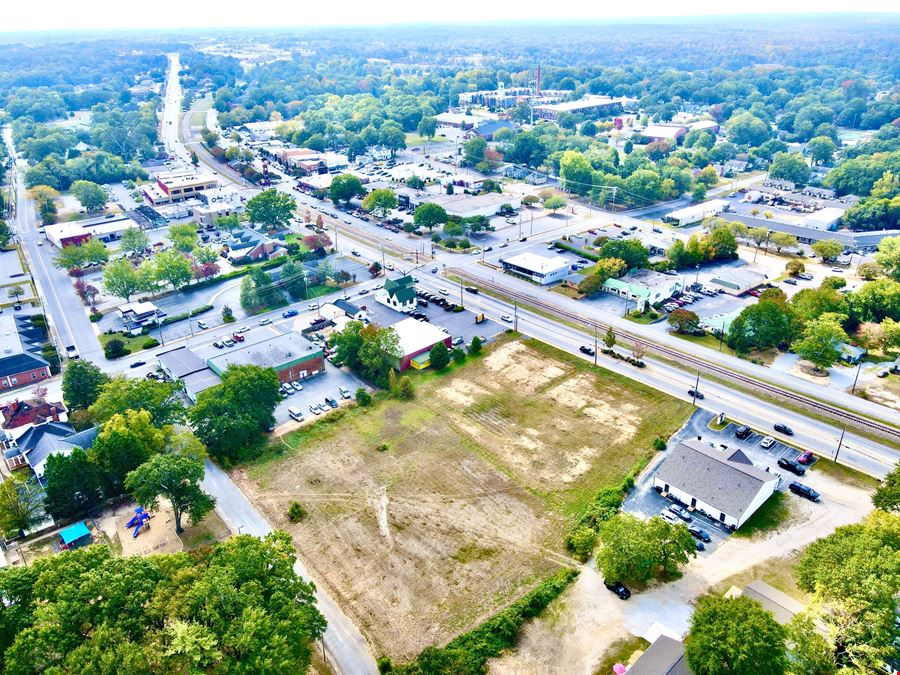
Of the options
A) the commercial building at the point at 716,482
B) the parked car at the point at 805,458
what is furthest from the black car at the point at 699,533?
the parked car at the point at 805,458

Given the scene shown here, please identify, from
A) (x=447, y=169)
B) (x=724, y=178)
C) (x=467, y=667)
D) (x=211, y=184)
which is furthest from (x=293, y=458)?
(x=724, y=178)

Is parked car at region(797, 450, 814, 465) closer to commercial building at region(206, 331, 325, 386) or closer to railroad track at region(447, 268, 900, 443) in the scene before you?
railroad track at region(447, 268, 900, 443)

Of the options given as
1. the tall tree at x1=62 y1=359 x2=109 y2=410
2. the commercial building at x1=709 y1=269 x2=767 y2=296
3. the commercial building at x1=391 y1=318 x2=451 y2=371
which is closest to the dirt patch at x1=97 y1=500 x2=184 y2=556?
the tall tree at x1=62 y1=359 x2=109 y2=410

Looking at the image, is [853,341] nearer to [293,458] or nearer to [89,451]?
[293,458]

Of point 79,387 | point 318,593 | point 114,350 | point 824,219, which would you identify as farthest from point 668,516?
point 824,219

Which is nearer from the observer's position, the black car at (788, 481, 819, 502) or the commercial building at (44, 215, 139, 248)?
the black car at (788, 481, 819, 502)

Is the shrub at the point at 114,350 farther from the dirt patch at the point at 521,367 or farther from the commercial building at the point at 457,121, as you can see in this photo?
the commercial building at the point at 457,121

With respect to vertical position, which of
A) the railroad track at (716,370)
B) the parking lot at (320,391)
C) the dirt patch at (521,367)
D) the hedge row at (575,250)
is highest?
the hedge row at (575,250)
